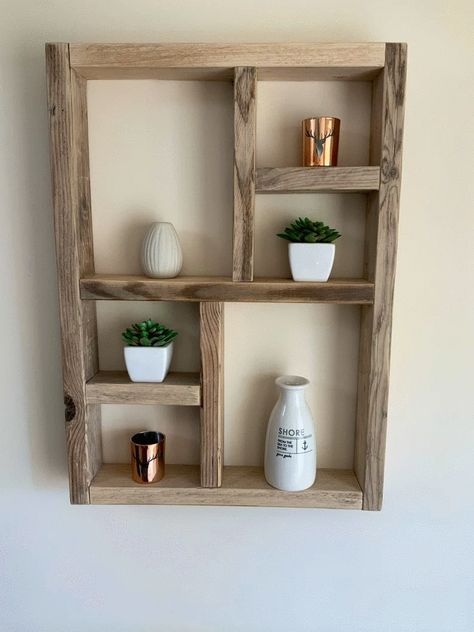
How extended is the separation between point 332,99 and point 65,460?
2.62ft

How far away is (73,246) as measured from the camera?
29.2 inches

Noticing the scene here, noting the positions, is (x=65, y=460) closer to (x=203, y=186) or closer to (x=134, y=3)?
(x=203, y=186)

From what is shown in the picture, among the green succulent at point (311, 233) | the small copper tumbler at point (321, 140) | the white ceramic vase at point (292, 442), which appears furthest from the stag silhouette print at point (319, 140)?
the white ceramic vase at point (292, 442)

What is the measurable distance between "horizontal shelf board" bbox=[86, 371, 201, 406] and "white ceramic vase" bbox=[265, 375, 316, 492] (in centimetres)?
14

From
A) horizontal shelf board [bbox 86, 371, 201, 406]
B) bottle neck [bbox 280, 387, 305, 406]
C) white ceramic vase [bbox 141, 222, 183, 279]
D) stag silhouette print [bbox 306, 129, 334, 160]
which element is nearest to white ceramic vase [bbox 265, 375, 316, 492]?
bottle neck [bbox 280, 387, 305, 406]

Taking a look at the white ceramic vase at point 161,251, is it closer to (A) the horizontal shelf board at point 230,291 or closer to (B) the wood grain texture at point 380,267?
(A) the horizontal shelf board at point 230,291

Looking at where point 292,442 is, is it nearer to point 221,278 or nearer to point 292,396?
point 292,396

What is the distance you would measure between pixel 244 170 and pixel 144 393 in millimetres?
387

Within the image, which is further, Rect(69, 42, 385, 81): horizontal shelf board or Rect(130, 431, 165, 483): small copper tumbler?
Rect(130, 431, 165, 483): small copper tumbler

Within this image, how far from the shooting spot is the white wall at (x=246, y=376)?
0.77 meters

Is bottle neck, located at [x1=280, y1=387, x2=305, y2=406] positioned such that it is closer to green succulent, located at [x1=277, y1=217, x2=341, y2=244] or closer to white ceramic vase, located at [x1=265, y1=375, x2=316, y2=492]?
white ceramic vase, located at [x1=265, y1=375, x2=316, y2=492]

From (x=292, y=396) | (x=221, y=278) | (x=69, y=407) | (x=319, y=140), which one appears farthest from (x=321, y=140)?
(x=69, y=407)

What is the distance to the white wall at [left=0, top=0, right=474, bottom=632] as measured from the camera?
0.77 meters

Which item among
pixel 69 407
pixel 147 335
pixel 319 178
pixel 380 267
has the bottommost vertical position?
pixel 69 407
